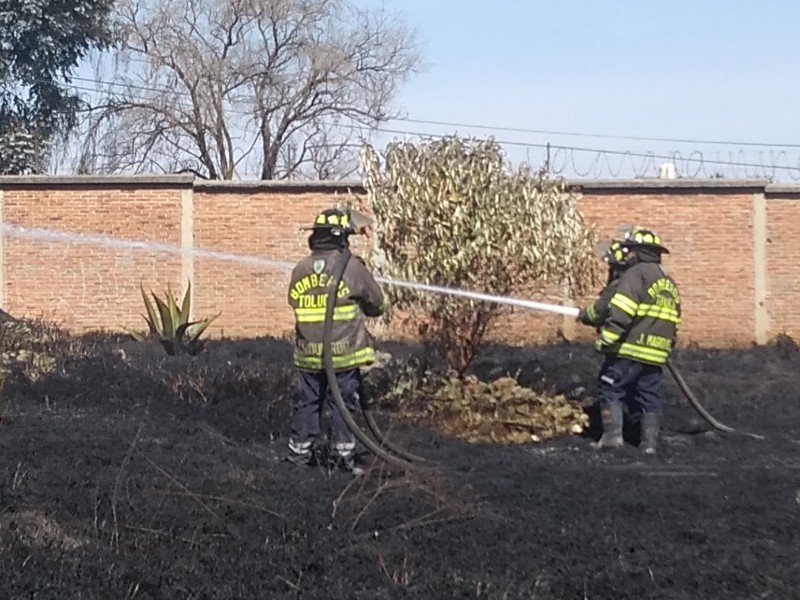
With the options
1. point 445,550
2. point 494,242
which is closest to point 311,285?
point 494,242

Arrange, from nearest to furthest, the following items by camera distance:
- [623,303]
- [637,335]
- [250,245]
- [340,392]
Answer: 1. [340,392]
2. [623,303]
3. [637,335]
4. [250,245]

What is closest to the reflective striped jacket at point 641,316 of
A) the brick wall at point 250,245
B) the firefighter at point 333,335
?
the firefighter at point 333,335

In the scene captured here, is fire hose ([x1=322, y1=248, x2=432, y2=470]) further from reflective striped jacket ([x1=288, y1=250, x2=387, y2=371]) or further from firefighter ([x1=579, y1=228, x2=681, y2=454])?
firefighter ([x1=579, y1=228, x2=681, y2=454])

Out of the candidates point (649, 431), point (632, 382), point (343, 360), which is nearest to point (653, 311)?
point (632, 382)

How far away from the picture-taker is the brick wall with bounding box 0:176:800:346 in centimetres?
1695

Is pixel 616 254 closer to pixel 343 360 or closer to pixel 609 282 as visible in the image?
pixel 609 282

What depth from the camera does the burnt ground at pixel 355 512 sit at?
4988 millimetres

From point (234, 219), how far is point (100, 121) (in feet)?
55.1

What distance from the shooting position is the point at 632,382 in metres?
9.02

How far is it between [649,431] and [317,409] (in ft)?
8.65

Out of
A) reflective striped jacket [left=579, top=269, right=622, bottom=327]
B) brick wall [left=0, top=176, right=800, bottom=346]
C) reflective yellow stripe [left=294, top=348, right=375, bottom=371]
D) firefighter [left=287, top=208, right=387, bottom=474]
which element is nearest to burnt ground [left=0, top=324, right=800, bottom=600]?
firefighter [left=287, top=208, right=387, bottom=474]

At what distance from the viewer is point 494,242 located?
367 inches

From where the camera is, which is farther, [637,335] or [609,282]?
[609,282]

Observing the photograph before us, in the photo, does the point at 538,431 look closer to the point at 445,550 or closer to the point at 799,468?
the point at 799,468
